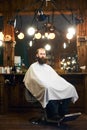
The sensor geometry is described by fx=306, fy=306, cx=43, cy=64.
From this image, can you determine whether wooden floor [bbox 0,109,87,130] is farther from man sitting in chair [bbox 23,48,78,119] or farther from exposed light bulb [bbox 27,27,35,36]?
exposed light bulb [bbox 27,27,35,36]

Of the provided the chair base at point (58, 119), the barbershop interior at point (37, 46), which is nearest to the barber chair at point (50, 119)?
the chair base at point (58, 119)

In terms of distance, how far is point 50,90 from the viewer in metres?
5.66

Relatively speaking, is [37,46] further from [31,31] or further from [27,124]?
[27,124]

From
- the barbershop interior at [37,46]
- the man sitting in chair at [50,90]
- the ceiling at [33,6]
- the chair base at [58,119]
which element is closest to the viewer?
the chair base at [58,119]

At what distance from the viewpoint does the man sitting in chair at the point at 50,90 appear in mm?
5664

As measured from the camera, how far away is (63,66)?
7.63 meters

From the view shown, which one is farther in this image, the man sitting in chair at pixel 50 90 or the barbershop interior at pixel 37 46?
the barbershop interior at pixel 37 46

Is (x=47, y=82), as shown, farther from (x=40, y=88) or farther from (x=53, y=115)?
(x=53, y=115)

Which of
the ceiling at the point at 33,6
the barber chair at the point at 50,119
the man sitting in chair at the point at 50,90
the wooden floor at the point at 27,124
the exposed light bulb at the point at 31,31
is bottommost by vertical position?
the wooden floor at the point at 27,124

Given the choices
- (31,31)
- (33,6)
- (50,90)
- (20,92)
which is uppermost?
(33,6)

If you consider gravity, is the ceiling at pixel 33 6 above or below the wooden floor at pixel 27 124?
above

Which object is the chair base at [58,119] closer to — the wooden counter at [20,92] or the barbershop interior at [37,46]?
the barbershop interior at [37,46]

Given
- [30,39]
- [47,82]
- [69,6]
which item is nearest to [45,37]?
[30,39]

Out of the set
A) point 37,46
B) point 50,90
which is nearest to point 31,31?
point 37,46
